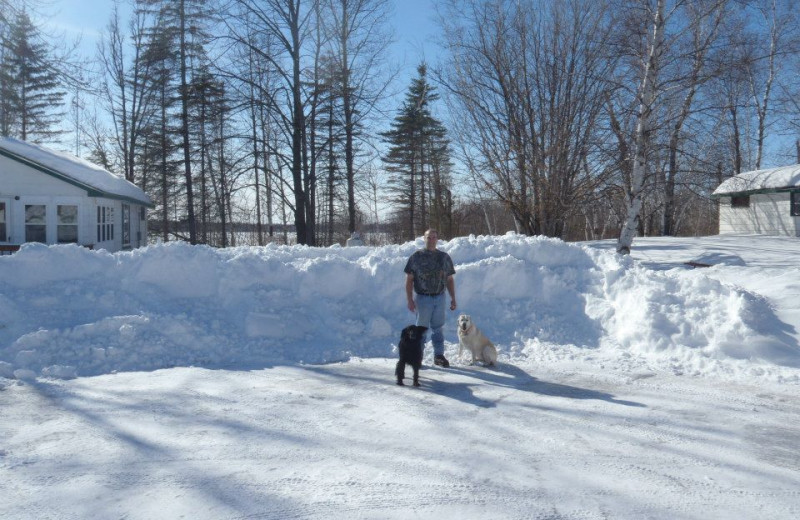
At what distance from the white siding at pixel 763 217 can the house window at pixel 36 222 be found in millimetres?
27963

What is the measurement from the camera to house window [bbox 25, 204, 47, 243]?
705 inches

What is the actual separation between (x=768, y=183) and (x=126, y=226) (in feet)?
89.9

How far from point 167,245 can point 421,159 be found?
94.6ft

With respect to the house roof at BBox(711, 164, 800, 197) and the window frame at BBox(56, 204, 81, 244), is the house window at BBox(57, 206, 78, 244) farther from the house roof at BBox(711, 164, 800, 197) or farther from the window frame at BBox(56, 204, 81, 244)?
the house roof at BBox(711, 164, 800, 197)

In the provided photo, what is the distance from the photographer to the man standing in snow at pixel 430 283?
6.95 m

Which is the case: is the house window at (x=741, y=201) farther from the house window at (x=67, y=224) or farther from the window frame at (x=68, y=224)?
the house window at (x=67, y=224)

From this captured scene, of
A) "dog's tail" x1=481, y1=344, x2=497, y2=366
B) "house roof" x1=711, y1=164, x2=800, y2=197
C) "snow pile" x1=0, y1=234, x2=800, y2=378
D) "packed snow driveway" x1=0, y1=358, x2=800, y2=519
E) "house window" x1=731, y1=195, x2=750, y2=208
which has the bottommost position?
"packed snow driveway" x1=0, y1=358, x2=800, y2=519

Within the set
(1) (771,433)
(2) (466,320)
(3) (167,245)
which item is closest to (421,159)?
(3) (167,245)

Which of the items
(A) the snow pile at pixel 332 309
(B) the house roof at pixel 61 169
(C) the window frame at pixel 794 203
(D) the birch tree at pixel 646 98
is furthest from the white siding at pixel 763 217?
(B) the house roof at pixel 61 169

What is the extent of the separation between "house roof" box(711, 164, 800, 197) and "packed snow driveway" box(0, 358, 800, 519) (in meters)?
19.9

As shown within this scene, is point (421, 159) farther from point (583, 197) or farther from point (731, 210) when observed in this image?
point (583, 197)

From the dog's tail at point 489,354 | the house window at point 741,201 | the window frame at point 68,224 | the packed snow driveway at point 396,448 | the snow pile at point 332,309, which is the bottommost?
the packed snow driveway at point 396,448

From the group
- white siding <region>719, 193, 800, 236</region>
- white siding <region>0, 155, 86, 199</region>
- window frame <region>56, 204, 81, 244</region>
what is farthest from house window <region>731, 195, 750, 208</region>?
window frame <region>56, 204, 81, 244</region>

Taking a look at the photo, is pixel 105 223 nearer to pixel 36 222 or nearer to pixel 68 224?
pixel 68 224
